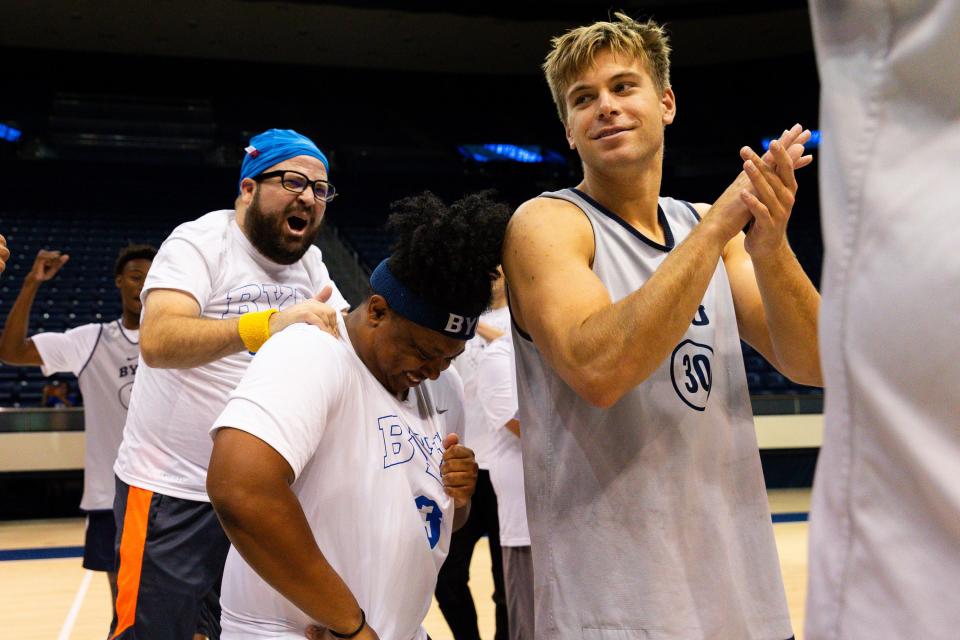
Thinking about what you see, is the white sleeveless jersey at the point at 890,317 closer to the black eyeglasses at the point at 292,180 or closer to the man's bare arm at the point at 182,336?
the man's bare arm at the point at 182,336

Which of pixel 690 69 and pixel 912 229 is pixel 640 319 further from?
pixel 690 69

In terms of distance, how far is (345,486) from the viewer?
174 centimetres

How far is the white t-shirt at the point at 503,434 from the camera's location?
150 inches

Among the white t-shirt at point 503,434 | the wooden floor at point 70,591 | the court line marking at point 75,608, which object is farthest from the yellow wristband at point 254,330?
the court line marking at point 75,608

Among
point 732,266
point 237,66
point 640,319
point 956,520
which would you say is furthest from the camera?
point 237,66

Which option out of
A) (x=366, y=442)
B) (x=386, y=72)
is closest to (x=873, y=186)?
(x=366, y=442)

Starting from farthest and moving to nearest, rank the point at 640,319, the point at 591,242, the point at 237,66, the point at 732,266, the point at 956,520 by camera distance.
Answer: the point at 237,66
the point at 732,266
the point at 591,242
the point at 640,319
the point at 956,520

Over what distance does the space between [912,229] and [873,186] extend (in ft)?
0.13

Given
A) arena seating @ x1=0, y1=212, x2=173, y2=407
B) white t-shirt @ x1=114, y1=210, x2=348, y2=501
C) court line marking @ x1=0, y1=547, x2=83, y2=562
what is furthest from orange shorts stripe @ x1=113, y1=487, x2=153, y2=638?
arena seating @ x1=0, y1=212, x2=173, y2=407

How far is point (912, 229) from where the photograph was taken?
561mm

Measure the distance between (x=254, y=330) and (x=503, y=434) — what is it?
1819 mm

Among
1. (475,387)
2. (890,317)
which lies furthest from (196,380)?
(890,317)

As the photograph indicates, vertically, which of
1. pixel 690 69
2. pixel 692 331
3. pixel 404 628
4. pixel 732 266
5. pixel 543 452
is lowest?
pixel 404 628

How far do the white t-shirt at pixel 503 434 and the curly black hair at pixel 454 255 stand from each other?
2056 millimetres
